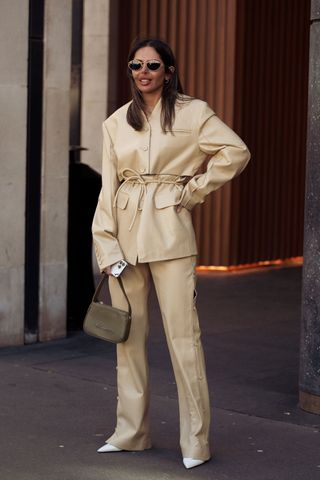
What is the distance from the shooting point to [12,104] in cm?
872

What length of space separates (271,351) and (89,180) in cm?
216

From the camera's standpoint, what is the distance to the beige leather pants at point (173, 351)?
5.65 metres

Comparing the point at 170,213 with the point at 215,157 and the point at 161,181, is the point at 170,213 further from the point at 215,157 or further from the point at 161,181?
the point at 215,157

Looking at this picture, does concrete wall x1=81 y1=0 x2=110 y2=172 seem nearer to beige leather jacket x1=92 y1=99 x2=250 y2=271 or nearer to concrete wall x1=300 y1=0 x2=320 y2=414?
concrete wall x1=300 y1=0 x2=320 y2=414

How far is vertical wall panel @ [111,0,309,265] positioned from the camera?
45.1ft

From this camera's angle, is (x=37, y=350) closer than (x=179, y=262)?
No

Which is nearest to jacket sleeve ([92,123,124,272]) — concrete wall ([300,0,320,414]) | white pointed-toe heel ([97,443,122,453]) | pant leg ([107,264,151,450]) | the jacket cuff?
the jacket cuff

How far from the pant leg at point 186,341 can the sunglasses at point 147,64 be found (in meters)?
0.95

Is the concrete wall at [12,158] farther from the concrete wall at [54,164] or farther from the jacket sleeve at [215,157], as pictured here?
the jacket sleeve at [215,157]

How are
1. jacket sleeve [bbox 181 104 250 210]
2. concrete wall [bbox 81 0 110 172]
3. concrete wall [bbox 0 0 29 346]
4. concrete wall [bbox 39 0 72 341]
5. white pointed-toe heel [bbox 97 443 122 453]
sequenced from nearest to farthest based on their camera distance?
jacket sleeve [bbox 181 104 250 210]
white pointed-toe heel [bbox 97 443 122 453]
concrete wall [bbox 0 0 29 346]
concrete wall [bbox 39 0 72 341]
concrete wall [bbox 81 0 110 172]

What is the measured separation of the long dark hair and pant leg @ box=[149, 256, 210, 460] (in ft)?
2.29

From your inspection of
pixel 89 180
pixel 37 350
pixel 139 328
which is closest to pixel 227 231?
pixel 89 180

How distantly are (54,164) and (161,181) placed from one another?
3.51m

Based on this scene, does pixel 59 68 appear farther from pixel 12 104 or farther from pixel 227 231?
pixel 227 231
